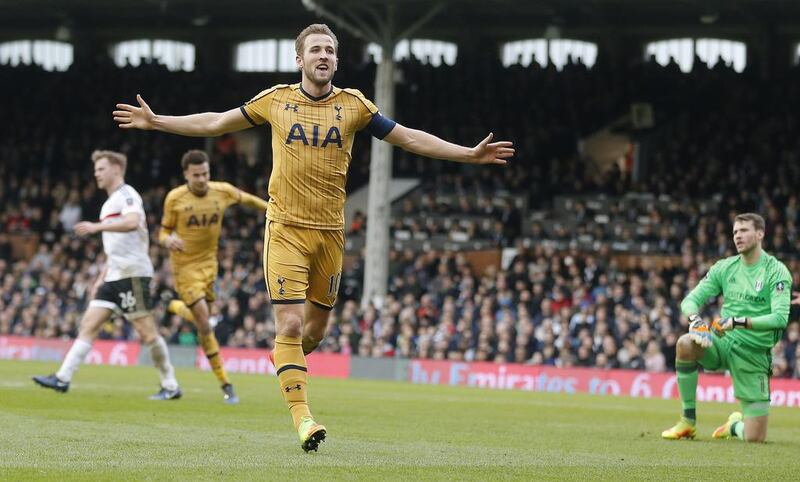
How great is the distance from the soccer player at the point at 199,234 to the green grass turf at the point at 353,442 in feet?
2.29

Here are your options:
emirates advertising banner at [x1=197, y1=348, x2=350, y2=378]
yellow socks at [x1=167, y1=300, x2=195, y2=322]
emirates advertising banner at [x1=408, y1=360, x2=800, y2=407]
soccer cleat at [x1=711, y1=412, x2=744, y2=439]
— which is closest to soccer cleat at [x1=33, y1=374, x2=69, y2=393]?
yellow socks at [x1=167, y1=300, x2=195, y2=322]

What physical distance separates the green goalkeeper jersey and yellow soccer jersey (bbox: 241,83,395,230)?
379cm

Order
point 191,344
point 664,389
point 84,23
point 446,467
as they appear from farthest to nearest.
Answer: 1. point 84,23
2. point 191,344
3. point 664,389
4. point 446,467

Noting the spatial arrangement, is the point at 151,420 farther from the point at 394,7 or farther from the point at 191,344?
the point at 394,7

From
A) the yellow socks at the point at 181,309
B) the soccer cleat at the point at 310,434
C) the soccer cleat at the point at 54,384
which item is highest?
the yellow socks at the point at 181,309

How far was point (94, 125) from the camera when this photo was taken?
4391 centimetres

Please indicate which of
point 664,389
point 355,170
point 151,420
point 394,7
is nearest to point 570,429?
point 151,420

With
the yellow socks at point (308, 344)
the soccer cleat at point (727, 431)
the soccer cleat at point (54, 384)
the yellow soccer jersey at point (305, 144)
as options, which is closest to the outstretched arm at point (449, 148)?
the yellow soccer jersey at point (305, 144)

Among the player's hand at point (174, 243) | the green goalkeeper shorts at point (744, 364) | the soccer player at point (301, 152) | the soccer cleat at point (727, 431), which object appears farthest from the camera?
the player's hand at point (174, 243)

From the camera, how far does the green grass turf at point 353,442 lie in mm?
7703

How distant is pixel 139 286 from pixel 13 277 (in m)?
21.5

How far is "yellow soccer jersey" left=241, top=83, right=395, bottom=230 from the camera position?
A: 884 centimetres

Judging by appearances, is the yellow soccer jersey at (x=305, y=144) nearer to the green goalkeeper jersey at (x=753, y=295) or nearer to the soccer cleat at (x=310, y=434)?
the soccer cleat at (x=310, y=434)

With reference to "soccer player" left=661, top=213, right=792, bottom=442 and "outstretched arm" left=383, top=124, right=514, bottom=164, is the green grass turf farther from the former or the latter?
"outstretched arm" left=383, top=124, right=514, bottom=164
